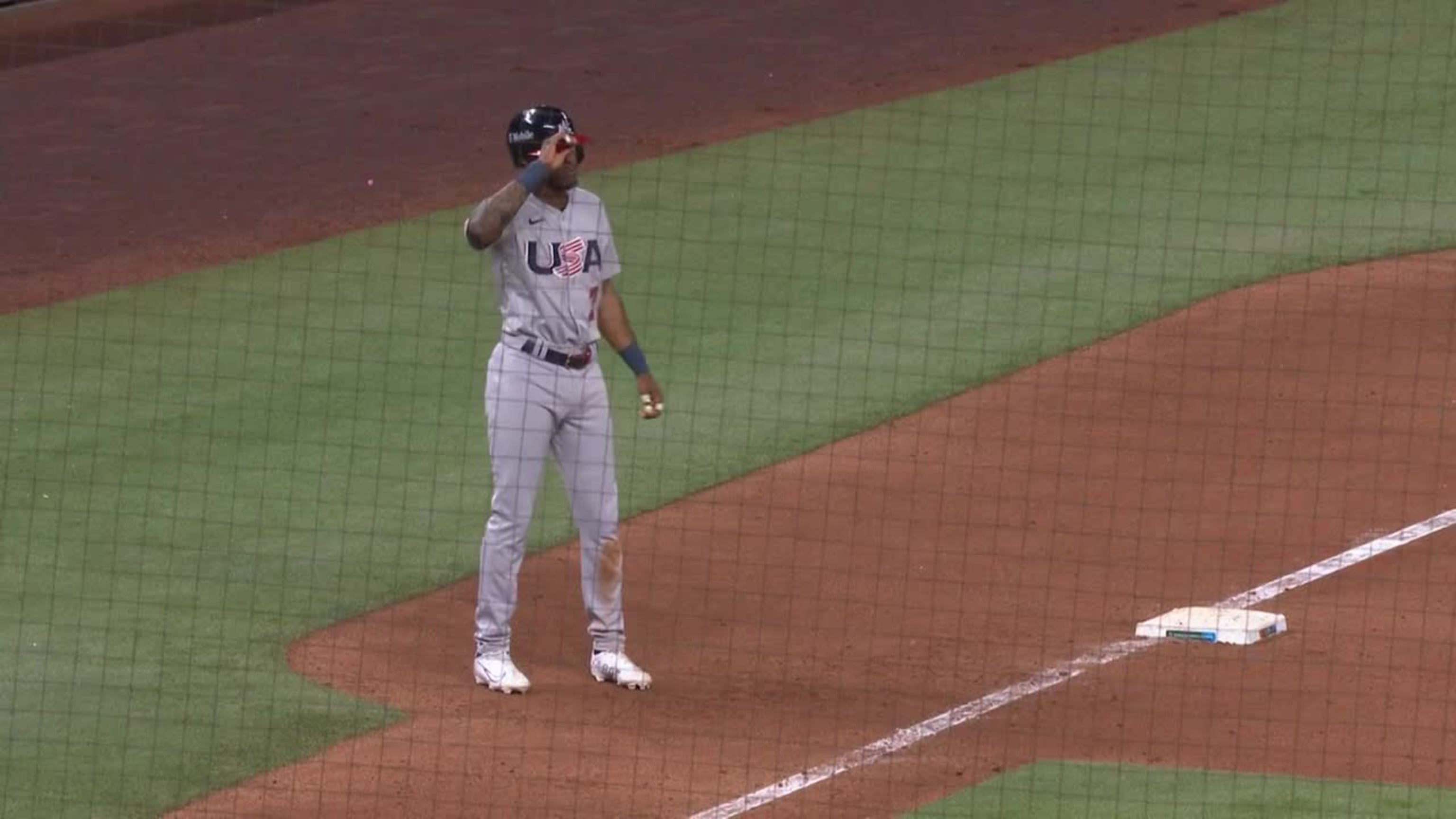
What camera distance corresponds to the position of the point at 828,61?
19.1 metres

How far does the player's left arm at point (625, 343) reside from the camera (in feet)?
31.2

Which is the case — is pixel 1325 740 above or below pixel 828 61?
below

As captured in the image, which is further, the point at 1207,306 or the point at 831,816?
the point at 1207,306

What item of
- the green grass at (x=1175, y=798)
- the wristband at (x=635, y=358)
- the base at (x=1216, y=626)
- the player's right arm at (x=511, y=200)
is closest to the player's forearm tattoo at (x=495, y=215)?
the player's right arm at (x=511, y=200)

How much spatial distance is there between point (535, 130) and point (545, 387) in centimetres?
89

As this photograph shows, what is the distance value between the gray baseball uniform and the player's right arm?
3.1 inches

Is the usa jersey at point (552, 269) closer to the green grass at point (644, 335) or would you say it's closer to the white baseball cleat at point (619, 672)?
the white baseball cleat at point (619, 672)

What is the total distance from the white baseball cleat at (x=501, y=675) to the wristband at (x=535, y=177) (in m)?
1.72

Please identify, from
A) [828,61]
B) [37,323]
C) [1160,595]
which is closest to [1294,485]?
[1160,595]

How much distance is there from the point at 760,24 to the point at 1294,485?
9.31 m

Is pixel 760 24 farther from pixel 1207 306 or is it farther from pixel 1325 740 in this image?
pixel 1325 740

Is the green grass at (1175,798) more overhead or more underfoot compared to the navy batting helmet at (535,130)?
more underfoot

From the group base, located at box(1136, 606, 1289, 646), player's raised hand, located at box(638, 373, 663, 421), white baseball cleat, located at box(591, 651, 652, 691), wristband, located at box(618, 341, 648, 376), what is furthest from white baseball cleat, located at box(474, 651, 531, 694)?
base, located at box(1136, 606, 1289, 646)

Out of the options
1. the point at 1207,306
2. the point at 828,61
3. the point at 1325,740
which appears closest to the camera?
the point at 1325,740
